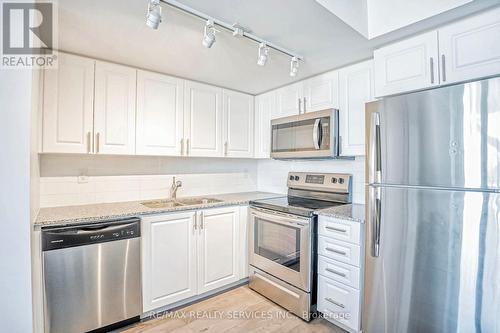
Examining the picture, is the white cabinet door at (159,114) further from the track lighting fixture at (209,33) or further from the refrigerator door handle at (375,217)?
the refrigerator door handle at (375,217)

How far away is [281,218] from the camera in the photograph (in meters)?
2.29

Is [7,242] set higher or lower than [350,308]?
higher

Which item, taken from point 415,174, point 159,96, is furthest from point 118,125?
point 415,174

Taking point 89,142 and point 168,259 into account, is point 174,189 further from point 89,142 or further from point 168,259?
point 89,142

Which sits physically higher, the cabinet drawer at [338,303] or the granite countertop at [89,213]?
the granite countertop at [89,213]

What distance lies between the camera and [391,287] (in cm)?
160

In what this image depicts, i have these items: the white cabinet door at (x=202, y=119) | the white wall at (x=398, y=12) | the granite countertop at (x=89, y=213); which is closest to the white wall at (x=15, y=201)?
the granite countertop at (x=89, y=213)

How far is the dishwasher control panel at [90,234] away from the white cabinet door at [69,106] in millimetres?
661

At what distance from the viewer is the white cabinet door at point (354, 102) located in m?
2.14

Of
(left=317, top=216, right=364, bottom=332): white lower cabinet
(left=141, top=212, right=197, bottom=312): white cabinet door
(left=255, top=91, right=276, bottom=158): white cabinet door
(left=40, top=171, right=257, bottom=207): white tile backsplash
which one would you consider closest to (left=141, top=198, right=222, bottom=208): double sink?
→ (left=40, top=171, right=257, bottom=207): white tile backsplash

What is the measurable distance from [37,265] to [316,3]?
7.59 ft

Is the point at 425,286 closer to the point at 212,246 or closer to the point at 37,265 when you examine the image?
the point at 212,246

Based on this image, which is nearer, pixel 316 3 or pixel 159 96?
pixel 316 3

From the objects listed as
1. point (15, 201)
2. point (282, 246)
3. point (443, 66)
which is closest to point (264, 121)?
point (282, 246)
